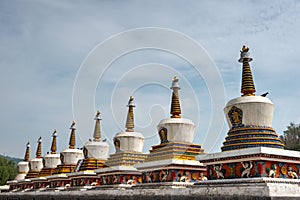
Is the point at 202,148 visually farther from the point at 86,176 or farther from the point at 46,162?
the point at 46,162

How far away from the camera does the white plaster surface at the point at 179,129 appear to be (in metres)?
19.3

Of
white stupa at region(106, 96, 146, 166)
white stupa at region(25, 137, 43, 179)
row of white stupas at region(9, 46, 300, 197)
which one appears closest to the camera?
row of white stupas at region(9, 46, 300, 197)

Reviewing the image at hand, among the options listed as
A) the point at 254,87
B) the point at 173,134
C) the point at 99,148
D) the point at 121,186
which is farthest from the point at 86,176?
the point at 254,87

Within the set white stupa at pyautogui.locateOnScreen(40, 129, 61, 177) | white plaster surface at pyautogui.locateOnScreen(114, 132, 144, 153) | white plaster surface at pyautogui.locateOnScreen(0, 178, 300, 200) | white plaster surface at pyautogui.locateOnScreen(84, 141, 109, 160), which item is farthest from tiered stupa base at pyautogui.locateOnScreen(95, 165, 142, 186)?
white stupa at pyautogui.locateOnScreen(40, 129, 61, 177)

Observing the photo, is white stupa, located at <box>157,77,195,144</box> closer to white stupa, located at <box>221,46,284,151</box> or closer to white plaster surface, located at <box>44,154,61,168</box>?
white stupa, located at <box>221,46,284,151</box>

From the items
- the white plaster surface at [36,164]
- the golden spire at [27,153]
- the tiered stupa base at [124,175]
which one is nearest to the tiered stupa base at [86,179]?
the tiered stupa base at [124,175]

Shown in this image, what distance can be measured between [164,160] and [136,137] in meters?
7.14

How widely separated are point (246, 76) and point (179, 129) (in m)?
5.39

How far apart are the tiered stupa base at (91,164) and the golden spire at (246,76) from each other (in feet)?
51.0

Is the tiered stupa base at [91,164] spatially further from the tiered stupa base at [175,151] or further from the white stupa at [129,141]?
the tiered stupa base at [175,151]

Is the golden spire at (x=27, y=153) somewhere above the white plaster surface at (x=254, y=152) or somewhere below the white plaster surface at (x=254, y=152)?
above

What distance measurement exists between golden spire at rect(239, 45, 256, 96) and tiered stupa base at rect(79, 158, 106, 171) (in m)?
15.6

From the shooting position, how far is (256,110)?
1434 centimetres

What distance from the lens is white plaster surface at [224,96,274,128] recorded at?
14.3 m
